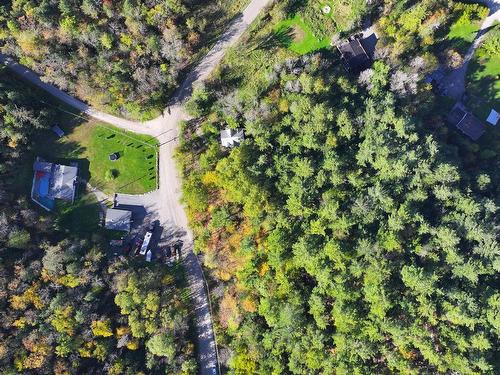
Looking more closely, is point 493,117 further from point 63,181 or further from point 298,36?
point 63,181

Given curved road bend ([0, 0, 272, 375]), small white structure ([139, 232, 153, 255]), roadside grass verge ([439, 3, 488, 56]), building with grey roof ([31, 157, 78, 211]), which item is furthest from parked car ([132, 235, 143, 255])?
roadside grass verge ([439, 3, 488, 56])

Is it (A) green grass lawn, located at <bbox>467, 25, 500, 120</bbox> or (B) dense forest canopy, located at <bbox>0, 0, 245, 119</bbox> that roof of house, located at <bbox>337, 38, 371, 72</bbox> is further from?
(B) dense forest canopy, located at <bbox>0, 0, 245, 119</bbox>

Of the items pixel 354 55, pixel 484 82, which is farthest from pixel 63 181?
pixel 484 82

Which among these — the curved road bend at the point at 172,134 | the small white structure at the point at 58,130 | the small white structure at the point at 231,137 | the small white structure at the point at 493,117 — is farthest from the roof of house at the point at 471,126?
the small white structure at the point at 58,130

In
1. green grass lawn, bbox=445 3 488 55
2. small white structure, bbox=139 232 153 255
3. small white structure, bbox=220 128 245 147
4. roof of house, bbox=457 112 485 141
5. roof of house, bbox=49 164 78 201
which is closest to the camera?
small white structure, bbox=220 128 245 147

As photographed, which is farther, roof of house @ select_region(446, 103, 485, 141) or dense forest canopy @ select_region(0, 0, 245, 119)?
roof of house @ select_region(446, 103, 485, 141)

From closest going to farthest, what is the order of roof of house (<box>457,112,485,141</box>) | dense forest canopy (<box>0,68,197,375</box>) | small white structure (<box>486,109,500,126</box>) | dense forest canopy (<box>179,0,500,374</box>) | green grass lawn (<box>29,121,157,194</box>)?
dense forest canopy (<box>179,0,500,374</box>), dense forest canopy (<box>0,68,197,375</box>), roof of house (<box>457,112,485,141</box>), green grass lawn (<box>29,121,157,194</box>), small white structure (<box>486,109,500,126</box>)

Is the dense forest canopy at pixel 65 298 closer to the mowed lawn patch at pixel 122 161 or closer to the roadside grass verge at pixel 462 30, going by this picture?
the mowed lawn patch at pixel 122 161
